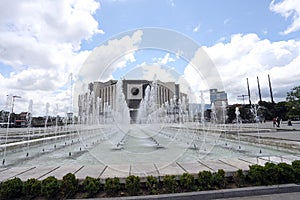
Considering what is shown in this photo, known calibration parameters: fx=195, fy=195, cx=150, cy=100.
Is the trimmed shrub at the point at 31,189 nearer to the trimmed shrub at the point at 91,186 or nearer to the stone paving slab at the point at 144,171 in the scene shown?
the trimmed shrub at the point at 91,186

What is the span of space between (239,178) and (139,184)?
106 inches

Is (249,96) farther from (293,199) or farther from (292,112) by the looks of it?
(293,199)

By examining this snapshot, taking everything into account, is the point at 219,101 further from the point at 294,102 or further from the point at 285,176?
the point at 285,176

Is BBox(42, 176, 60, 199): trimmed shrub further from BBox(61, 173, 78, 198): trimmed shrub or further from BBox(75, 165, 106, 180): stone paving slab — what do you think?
BBox(75, 165, 106, 180): stone paving slab

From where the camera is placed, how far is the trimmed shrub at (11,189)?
4.39m

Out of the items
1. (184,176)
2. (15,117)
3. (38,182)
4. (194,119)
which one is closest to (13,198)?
(38,182)

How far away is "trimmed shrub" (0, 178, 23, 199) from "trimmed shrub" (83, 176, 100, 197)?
4.79 ft

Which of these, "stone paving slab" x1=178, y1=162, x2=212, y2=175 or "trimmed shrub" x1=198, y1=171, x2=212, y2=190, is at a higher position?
"stone paving slab" x1=178, y1=162, x2=212, y2=175

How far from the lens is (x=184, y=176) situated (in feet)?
16.1

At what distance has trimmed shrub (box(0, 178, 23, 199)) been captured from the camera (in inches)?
173

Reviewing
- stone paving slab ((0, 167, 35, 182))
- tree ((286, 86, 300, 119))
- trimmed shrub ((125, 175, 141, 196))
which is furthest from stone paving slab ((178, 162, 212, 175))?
tree ((286, 86, 300, 119))

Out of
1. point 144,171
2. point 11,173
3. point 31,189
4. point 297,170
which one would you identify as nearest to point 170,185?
point 144,171

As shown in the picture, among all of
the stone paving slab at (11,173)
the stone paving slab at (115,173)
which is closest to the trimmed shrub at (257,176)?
the stone paving slab at (115,173)

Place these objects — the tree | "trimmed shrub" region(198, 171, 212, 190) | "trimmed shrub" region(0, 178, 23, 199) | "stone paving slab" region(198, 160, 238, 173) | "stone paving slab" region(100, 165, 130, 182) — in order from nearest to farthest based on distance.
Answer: "trimmed shrub" region(0, 178, 23, 199)
"trimmed shrub" region(198, 171, 212, 190)
"stone paving slab" region(100, 165, 130, 182)
"stone paving slab" region(198, 160, 238, 173)
the tree
